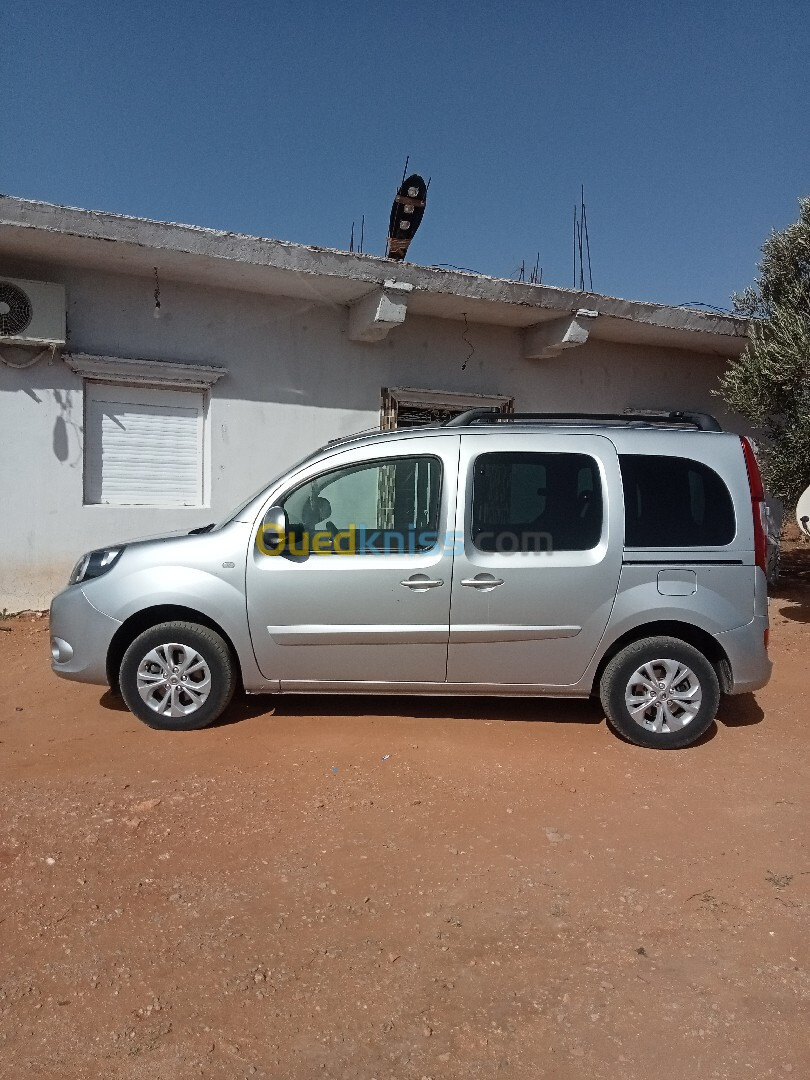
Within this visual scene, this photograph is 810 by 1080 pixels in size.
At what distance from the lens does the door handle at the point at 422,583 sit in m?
4.70

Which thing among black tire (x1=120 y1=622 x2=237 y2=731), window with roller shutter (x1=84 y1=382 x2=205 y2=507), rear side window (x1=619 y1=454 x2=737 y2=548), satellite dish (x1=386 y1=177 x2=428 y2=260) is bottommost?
black tire (x1=120 y1=622 x2=237 y2=731)

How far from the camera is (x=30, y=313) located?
7.52 m

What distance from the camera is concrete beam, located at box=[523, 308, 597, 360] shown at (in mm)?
9297

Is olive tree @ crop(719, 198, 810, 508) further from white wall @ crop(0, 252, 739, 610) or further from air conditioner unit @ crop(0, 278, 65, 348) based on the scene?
air conditioner unit @ crop(0, 278, 65, 348)

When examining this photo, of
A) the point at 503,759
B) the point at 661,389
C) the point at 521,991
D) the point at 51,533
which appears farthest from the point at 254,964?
the point at 661,389

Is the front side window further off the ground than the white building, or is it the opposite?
the white building

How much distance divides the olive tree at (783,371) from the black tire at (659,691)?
4674mm

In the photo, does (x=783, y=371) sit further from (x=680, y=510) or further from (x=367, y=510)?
(x=367, y=510)

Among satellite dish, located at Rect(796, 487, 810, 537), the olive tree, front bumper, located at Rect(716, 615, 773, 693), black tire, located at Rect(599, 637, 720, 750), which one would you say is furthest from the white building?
front bumper, located at Rect(716, 615, 773, 693)

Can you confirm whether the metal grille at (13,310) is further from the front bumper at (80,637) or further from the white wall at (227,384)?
the front bumper at (80,637)

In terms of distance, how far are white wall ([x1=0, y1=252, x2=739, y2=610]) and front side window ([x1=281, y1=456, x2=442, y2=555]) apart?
3.96 meters

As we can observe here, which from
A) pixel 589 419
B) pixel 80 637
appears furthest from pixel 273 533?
pixel 589 419

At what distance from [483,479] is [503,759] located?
→ 1667 mm

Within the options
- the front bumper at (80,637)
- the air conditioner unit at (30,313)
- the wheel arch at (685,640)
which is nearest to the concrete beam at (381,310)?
the air conditioner unit at (30,313)
